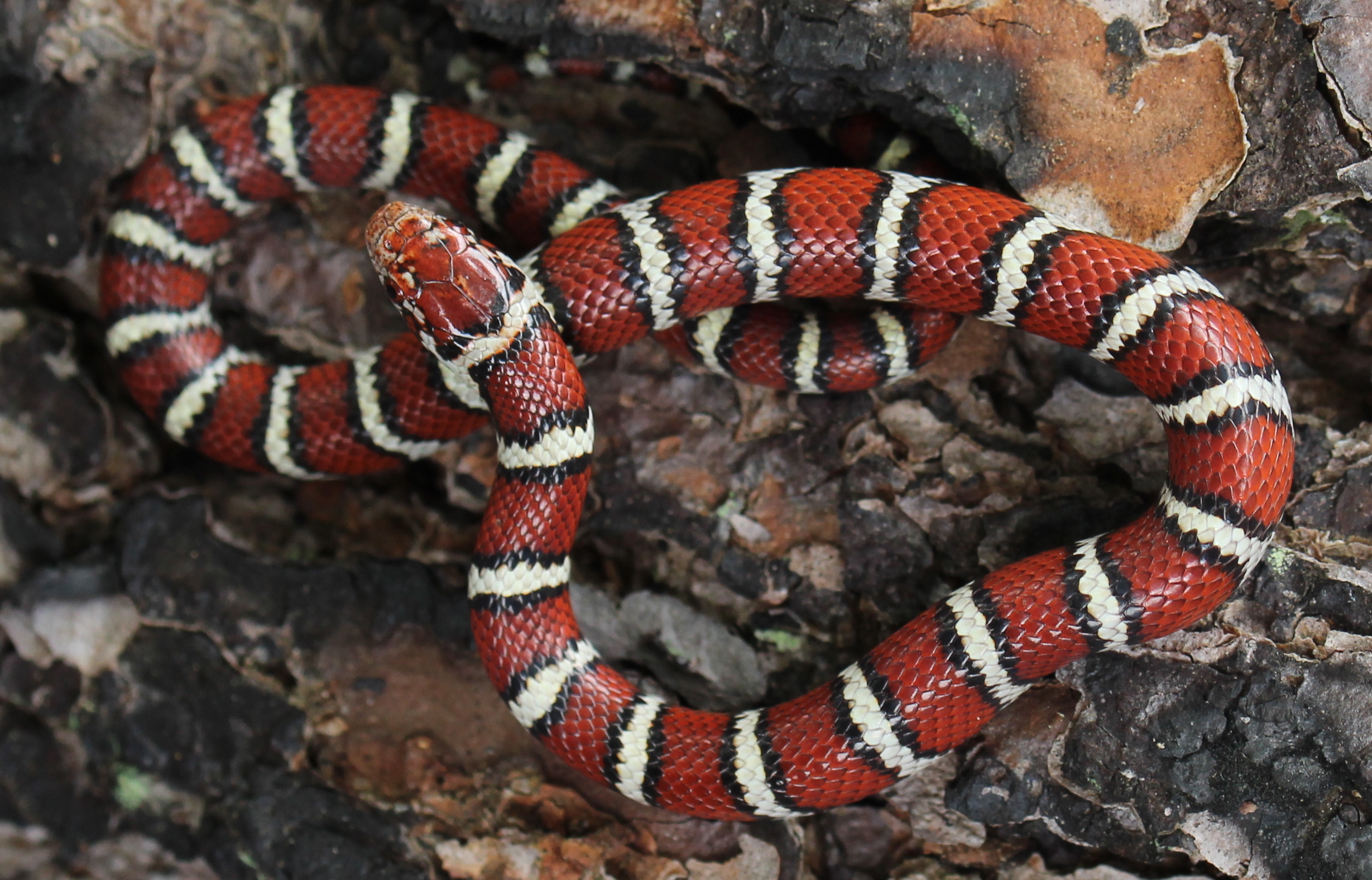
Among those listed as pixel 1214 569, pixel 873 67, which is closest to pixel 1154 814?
pixel 1214 569

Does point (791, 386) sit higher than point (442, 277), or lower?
lower

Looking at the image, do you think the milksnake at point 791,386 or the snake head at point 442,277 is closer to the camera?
the milksnake at point 791,386

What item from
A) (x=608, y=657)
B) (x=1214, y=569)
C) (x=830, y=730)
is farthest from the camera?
(x=608, y=657)

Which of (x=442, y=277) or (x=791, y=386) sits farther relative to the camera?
(x=791, y=386)

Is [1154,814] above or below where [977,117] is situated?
below

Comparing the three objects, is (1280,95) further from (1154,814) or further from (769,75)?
(1154,814)

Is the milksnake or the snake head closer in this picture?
the milksnake
